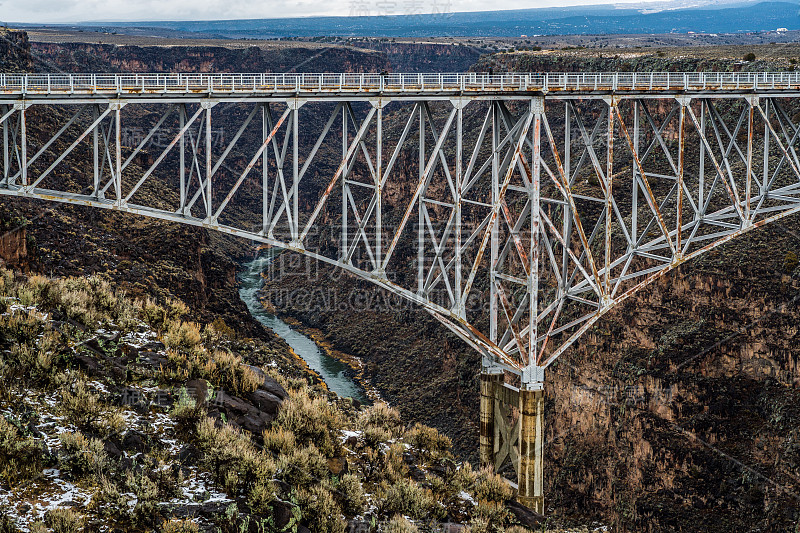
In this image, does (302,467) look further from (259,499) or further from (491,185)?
(491,185)

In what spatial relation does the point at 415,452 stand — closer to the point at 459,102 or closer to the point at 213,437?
the point at 213,437

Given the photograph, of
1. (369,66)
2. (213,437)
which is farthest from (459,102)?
(369,66)

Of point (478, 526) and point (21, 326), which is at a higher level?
point (21, 326)

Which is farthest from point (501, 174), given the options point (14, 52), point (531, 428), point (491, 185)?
point (14, 52)

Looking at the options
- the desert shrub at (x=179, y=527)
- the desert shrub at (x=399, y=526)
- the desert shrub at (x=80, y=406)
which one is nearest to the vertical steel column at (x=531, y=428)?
the desert shrub at (x=399, y=526)

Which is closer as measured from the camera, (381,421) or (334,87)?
(381,421)

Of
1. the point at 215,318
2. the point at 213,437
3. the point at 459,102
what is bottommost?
the point at 215,318

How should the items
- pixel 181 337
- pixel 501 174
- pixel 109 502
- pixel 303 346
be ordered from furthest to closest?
pixel 303 346, pixel 501 174, pixel 181 337, pixel 109 502
